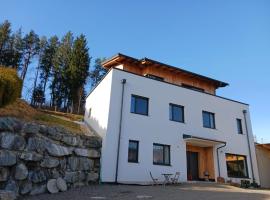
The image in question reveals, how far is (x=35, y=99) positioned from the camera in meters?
37.5

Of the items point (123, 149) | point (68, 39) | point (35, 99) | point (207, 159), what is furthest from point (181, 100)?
point (68, 39)

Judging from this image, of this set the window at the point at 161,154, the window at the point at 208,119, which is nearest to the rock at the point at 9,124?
the window at the point at 161,154

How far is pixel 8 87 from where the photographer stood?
38.3 ft

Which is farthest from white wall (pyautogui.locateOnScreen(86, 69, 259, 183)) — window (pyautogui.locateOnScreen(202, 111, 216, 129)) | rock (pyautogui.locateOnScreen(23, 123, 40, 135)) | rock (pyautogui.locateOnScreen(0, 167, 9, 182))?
rock (pyautogui.locateOnScreen(0, 167, 9, 182))

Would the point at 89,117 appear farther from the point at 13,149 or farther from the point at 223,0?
the point at 223,0

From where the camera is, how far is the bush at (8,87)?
11.6 meters

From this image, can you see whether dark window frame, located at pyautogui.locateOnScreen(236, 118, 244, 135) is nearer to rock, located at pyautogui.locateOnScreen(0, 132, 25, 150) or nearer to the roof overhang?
the roof overhang

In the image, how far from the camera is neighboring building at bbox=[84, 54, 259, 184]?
48.0 ft

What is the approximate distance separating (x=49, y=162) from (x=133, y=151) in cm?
520

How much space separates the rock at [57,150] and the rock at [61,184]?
114 cm

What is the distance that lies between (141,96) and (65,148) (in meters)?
6.20

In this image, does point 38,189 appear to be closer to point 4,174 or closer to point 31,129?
point 4,174

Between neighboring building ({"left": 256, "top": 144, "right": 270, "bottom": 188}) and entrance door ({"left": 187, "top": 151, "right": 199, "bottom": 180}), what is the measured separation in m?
6.11

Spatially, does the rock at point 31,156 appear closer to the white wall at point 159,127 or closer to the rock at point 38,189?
the rock at point 38,189
